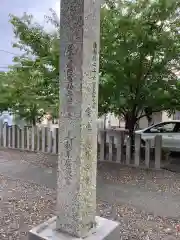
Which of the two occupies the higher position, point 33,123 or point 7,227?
point 33,123

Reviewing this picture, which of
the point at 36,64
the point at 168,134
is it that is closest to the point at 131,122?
the point at 168,134

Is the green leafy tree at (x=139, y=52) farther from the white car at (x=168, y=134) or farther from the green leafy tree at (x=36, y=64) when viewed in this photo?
the white car at (x=168, y=134)

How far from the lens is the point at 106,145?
762 cm

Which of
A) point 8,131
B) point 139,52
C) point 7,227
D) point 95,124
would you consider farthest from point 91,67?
point 8,131

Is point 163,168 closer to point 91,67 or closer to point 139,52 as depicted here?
point 139,52

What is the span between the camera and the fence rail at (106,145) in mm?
6861

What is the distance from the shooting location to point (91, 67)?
2.08 m

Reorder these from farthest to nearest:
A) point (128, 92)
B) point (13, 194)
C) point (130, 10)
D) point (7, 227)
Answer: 1. point (128, 92)
2. point (130, 10)
3. point (13, 194)
4. point (7, 227)

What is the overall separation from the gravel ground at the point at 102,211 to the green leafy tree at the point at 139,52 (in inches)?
76.0

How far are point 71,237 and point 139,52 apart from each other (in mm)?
4748

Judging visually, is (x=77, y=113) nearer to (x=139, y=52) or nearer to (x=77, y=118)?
(x=77, y=118)

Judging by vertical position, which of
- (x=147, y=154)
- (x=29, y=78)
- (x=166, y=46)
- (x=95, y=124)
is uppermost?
(x=166, y=46)

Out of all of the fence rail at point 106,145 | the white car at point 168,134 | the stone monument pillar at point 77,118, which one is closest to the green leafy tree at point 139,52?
the fence rail at point 106,145

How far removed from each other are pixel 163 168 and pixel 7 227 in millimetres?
4518
